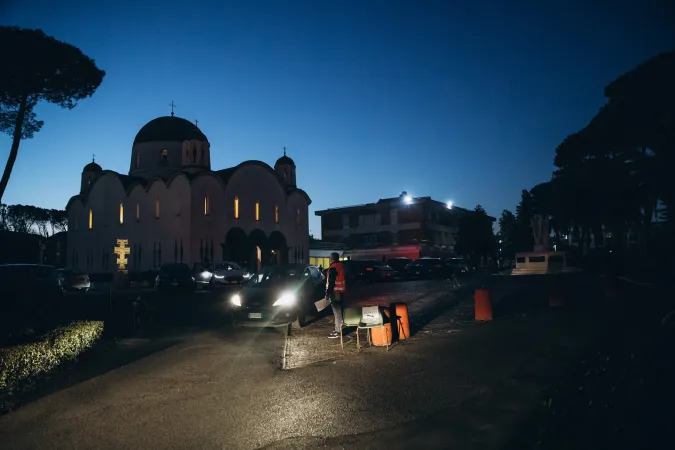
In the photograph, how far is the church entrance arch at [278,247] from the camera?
47250 millimetres

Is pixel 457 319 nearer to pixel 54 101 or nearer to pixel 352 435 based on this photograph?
pixel 352 435

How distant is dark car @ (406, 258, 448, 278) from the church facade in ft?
50.1

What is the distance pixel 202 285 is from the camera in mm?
31734

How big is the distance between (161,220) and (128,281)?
1195 cm

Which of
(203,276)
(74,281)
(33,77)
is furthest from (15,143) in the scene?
(203,276)

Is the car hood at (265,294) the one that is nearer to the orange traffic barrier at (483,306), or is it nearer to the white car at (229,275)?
the orange traffic barrier at (483,306)

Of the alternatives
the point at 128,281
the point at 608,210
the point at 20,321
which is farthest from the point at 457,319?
the point at 608,210

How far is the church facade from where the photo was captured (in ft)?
138

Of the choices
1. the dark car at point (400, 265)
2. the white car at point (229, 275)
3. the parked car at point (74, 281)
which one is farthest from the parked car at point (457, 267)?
the parked car at point (74, 281)

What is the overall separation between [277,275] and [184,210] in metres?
29.2

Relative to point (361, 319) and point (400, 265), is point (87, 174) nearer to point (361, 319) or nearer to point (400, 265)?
point (400, 265)

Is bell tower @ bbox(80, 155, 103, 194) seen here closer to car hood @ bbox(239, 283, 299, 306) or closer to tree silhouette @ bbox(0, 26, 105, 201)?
tree silhouette @ bbox(0, 26, 105, 201)

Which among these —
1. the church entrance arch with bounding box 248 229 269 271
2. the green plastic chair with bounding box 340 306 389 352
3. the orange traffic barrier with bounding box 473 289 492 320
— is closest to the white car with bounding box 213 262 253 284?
the church entrance arch with bounding box 248 229 269 271

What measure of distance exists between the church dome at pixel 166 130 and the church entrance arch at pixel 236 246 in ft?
37.8
